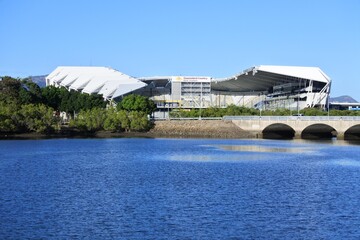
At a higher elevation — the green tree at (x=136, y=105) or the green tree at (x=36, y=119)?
the green tree at (x=136, y=105)

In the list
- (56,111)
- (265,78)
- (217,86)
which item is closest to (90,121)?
(56,111)

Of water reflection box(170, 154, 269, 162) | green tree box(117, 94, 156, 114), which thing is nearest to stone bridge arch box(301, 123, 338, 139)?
green tree box(117, 94, 156, 114)

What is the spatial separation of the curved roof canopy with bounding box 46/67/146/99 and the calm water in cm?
8446

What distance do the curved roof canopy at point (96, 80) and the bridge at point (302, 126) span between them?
→ 1567 inches

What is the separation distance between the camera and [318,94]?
11681cm

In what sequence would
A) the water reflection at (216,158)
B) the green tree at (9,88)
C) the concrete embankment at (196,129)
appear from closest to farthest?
the water reflection at (216,158)
the concrete embankment at (196,129)
the green tree at (9,88)

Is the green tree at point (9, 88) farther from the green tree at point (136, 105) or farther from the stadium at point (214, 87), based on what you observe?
the stadium at point (214, 87)

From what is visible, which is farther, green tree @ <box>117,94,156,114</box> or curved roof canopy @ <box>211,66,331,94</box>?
curved roof canopy @ <box>211,66,331,94</box>

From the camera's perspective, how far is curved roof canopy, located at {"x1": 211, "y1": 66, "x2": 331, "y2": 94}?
382ft

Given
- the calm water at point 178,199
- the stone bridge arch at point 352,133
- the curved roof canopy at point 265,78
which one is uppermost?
the curved roof canopy at point 265,78

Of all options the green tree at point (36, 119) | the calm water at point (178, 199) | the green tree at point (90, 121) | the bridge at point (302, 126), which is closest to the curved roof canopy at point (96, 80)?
the green tree at point (90, 121)

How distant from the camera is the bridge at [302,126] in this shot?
84844 millimetres

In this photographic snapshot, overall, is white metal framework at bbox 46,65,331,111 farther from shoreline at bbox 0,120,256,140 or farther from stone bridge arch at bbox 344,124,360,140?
shoreline at bbox 0,120,256,140

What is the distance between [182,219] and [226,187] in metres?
8.89
